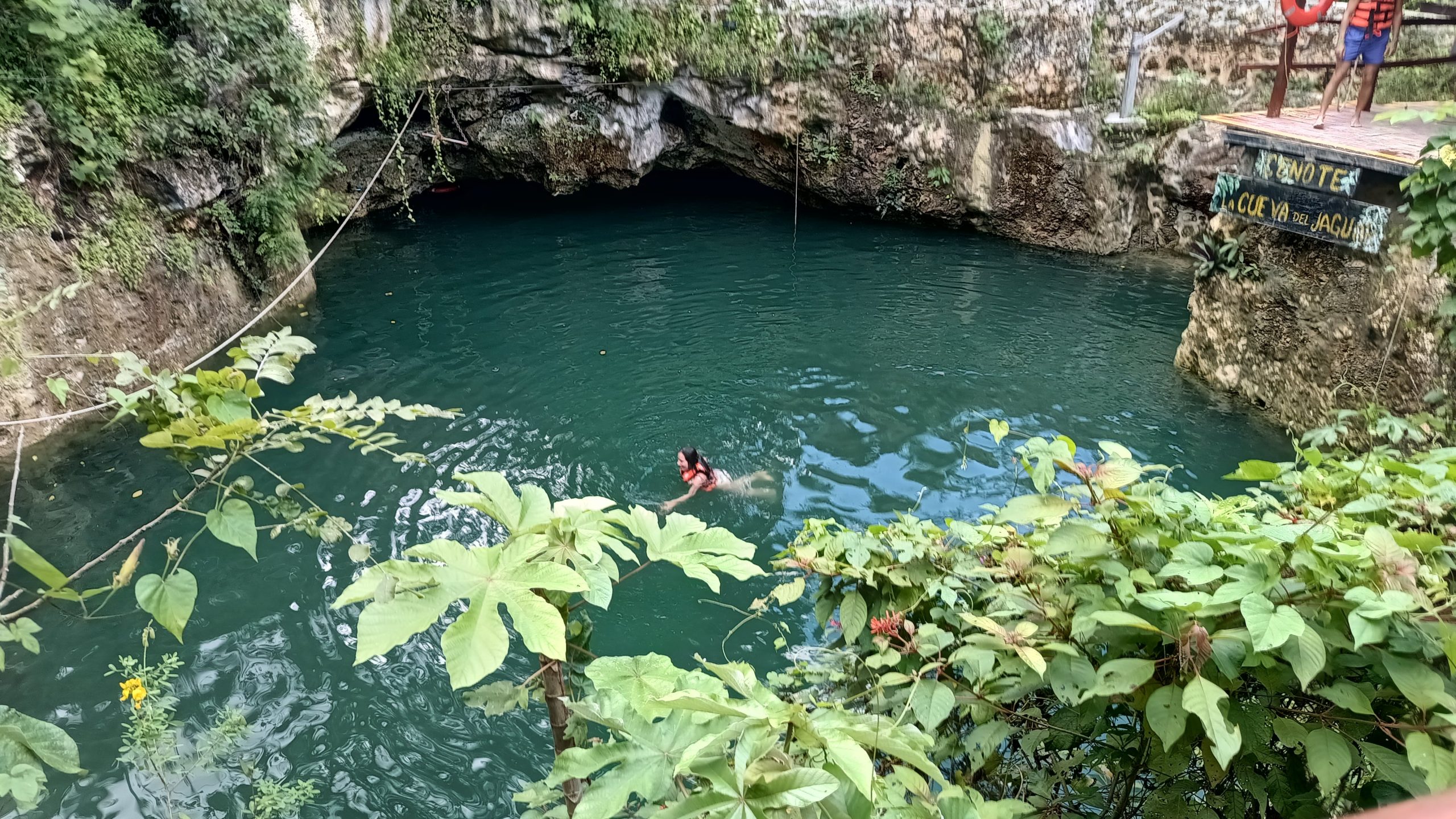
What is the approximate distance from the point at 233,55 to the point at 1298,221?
9973mm

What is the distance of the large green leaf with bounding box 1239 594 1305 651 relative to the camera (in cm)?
145

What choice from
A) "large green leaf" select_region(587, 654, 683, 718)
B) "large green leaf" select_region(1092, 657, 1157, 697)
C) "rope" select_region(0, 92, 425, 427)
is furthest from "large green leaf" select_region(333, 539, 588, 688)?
"large green leaf" select_region(1092, 657, 1157, 697)

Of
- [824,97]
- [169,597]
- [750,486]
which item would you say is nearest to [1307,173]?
[750,486]

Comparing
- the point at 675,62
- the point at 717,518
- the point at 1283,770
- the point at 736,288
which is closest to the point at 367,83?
the point at 675,62

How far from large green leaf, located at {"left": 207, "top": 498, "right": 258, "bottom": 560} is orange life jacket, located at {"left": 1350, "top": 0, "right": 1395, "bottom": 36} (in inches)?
335

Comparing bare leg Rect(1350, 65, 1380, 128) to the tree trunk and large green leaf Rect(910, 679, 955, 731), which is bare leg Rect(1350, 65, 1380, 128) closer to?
large green leaf Rect(910, 679, 955, 731)

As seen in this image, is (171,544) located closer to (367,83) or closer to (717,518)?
(717,518)

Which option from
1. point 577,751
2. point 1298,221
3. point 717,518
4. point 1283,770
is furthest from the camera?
point 1298,221

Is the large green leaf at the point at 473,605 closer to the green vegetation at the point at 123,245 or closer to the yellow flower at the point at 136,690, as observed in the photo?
the yellow flower at the point at 136,690

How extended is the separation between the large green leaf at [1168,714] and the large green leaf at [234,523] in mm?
1945

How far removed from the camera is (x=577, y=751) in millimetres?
1298

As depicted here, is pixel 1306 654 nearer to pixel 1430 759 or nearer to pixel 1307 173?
pixel 1430 759

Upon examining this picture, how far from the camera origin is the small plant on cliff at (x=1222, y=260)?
7.57m

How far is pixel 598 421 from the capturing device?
25.2 feet
